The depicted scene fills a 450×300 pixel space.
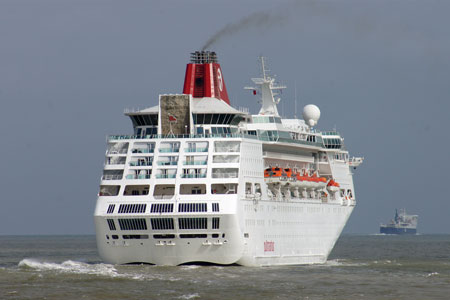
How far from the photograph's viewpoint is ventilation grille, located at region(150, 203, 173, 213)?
59.2 metres

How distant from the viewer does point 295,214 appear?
69625mm

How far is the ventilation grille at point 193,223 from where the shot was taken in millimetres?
58844

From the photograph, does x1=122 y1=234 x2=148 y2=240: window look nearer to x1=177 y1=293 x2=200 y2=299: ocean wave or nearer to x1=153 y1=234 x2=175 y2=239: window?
x1=153 y1=234 x2=175 y2=239: window

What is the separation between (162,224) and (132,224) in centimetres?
201

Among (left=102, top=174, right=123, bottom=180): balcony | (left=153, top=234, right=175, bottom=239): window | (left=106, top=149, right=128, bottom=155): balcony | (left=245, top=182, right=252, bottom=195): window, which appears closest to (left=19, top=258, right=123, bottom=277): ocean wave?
(left=153, top=234, right=175, bottom=239): window

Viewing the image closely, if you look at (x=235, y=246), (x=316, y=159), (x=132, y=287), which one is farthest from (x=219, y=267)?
(x=316, y=159)

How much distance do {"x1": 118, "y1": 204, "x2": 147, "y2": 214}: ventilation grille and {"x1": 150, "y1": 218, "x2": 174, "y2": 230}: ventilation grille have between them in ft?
3.44

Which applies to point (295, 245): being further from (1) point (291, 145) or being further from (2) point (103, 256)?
(2) point (103, 256)

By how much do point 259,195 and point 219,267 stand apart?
18.6 ft

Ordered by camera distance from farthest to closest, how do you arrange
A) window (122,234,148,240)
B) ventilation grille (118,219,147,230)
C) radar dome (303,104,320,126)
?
radar dome (303,104,320,126), window (122,234,148,240), ventilation grille (118,219,147,230)

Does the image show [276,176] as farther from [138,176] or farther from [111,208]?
[111,208]

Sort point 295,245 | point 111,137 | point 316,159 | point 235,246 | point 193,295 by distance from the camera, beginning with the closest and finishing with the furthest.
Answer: point 193,295
point 235,246
point 111,137
point 295,245
point 316,159

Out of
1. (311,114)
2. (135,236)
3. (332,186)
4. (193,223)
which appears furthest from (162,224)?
(311,114)

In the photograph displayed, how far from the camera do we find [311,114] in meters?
80.1
